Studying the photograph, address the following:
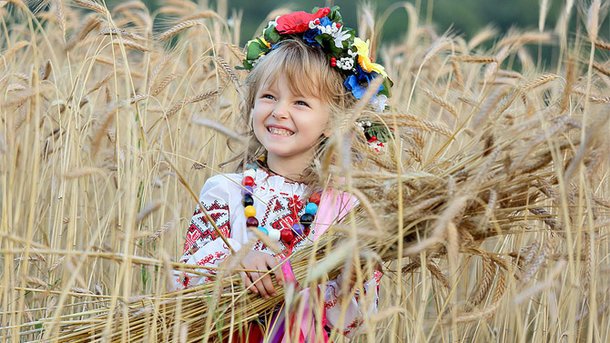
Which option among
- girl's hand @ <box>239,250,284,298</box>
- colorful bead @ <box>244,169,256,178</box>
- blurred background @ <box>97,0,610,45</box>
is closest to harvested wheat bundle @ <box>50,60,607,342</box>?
girl's hand @ <box>239,250,284,298</box>

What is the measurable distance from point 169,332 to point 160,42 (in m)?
1.10

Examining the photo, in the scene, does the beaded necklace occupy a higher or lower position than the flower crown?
lower

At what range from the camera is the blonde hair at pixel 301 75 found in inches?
107

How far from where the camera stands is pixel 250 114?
2.94m

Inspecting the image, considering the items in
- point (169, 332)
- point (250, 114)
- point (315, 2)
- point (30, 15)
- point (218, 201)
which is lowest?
point (169, 332)

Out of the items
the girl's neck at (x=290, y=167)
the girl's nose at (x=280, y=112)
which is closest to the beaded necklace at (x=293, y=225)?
the girl's neck at (x=290, y=167)

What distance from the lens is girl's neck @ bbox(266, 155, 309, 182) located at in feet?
8.96

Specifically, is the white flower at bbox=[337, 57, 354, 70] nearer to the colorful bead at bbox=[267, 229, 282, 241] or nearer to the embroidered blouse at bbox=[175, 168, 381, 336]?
the embroidered blouse at bbox=[175, 168, 381, 336]

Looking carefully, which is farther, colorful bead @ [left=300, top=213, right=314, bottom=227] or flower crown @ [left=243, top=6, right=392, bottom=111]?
flower crown @ [left=243, top=6, right=392, bottom=111]

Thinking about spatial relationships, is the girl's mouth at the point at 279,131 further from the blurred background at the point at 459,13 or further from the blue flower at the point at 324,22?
the blurred background at the point at 459,13

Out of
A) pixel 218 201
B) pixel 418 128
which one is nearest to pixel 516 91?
pixel 418 128

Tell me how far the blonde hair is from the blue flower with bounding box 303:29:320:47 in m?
0.02

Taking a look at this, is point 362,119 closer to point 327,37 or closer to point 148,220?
point 327,37

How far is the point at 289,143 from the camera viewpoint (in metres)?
2.65
